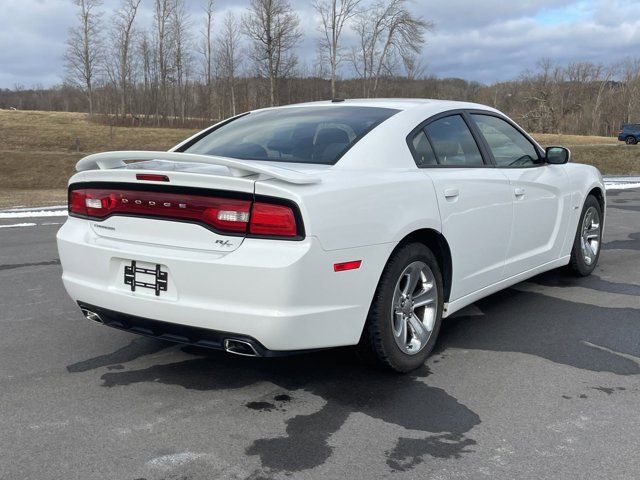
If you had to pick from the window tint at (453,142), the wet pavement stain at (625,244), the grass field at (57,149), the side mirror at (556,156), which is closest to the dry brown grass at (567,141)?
the grass field at (57,149)

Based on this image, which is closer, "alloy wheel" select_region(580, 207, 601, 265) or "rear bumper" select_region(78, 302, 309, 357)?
"rear bumper" select_region(78, 302, 309, 357)

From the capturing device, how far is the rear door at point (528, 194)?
4.44 m

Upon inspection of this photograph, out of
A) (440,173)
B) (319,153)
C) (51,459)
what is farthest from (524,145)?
(51,459)

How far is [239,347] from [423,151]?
1.70 metres

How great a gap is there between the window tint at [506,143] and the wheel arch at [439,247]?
107cm

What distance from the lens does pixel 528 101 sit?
98625mm

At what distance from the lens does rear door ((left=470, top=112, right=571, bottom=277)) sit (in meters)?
4.44

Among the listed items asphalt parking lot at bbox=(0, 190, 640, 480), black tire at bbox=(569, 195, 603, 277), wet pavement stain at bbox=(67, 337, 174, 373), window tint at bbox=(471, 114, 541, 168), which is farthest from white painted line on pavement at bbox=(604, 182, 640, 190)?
wet pavement stain at bbox=(67, 337, 174, 373)

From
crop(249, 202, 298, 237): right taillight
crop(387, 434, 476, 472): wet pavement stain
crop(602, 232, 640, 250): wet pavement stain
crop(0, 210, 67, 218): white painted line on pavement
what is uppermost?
crop(249, 202, 298, 237): right taillight

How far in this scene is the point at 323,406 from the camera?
3084mm

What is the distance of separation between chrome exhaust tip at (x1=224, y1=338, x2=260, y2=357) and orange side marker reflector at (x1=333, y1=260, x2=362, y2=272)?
1.75 ft

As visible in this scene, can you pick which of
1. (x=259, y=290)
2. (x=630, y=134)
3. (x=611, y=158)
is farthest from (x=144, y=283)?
(x=630, y=134)

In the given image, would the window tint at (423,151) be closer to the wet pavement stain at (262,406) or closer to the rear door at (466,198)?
the rear door at (466,198)

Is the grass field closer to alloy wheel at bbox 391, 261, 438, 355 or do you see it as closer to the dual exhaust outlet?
alloy wheel at bbox 391, 261, 438, 355
